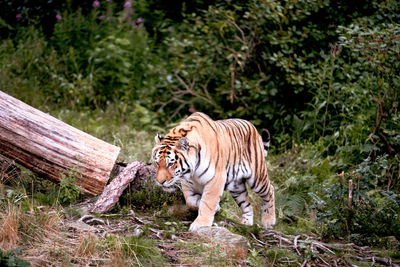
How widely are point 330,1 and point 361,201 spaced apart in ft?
15.3

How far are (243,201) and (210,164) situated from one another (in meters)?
1.01

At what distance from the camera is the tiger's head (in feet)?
15.0

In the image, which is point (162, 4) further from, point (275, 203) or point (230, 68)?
point (275, 203)

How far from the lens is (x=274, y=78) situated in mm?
8562

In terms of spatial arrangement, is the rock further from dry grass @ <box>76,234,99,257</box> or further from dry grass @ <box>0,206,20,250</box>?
dry grass @ <box>0,206,20,250</box>

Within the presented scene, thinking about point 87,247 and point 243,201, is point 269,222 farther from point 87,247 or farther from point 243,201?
point 87,247

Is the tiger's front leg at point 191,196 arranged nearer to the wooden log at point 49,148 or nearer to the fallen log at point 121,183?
the fallen log at point 121,183

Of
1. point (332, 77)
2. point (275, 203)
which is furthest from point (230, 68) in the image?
point (275, 203)

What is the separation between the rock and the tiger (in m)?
0.12

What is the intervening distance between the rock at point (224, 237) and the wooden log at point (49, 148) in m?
1.18

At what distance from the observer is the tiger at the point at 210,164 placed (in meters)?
4.62

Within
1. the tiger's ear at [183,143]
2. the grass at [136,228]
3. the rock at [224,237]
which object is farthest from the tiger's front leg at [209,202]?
the tiger's ear at [183,143]

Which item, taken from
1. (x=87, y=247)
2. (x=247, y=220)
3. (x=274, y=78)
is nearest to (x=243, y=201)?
(x=247, y=220)

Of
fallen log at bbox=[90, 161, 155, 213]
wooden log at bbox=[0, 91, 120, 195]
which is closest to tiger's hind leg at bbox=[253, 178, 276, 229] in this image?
fallen log at bbox=[90, 161, 155, 213]
